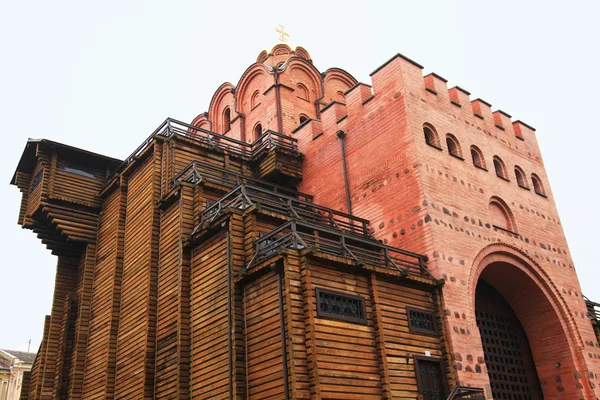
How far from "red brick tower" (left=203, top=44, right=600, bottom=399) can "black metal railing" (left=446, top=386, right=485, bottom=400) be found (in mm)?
340

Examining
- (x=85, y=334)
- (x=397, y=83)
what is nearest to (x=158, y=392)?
(x=85, y=334)

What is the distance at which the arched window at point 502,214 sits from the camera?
19.7 meters

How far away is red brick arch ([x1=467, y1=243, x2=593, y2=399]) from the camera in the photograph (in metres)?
18.7

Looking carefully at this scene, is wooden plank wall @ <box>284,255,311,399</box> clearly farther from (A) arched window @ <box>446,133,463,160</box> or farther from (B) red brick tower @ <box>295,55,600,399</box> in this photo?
(A) arched window @ <box>446,133,463,160</box>

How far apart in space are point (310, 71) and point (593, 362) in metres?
16.9

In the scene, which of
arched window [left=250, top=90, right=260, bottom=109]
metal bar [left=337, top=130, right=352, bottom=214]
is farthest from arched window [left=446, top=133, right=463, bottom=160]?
arched window [left=250, top=90, right=260, bottom=109]

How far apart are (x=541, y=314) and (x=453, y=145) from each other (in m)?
6.31

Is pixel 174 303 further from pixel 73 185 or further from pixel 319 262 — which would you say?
pixel 73 185

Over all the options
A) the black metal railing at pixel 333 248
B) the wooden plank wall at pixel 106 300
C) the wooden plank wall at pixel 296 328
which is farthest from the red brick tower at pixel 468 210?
the wooden plank wall at pixel 106 300

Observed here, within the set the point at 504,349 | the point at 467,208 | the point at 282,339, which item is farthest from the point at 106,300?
the point at 504,349

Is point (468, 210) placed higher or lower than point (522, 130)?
lower

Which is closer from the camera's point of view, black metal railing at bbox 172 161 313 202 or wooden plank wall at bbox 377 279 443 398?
wooden plank wall at bbox 377 279 443 398

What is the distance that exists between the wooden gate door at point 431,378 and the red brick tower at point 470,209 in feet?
2.19

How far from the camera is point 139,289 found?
18.7m
